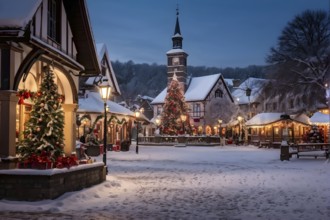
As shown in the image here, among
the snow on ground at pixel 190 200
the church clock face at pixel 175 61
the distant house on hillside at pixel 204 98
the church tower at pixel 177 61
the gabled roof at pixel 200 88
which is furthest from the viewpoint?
the church clock face at pixel 175 61

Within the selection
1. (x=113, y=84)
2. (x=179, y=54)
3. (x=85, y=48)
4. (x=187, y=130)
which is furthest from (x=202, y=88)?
(x=85, y=48)

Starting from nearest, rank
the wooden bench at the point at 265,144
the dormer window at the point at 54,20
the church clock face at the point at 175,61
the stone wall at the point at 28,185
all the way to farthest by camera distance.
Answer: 1. the stone wall at the point at 28,185
2. the dormer window at the point at 54,20
3. the wooden bench at the point at 265,144
4. the church clock face at the point at 175,61

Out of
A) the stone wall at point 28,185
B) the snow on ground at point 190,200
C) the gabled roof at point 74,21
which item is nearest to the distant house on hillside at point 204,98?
the gabled roof at point 74,21

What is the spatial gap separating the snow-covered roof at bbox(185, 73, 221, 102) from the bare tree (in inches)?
1411

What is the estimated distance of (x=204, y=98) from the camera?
7444cm

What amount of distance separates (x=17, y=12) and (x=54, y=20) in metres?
3.44

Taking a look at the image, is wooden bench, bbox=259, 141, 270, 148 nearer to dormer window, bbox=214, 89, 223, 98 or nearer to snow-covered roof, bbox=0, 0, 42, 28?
dormer window, bbox=214, 89, 223, 98

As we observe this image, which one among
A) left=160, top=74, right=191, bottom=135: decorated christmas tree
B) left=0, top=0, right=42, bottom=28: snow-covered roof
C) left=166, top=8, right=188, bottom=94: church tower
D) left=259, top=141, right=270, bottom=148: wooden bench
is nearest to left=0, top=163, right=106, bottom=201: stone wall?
left=0, top=0, right=42, bottom=28: snow-covered roof

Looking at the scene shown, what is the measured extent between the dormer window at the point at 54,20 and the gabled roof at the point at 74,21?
73 centimetres

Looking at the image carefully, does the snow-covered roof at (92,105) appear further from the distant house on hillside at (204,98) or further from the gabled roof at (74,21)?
the distant house on hillside at (204,98)

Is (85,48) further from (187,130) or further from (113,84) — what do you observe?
(187,130)

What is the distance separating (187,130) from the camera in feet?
198

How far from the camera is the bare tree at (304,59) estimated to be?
3556 centimetres

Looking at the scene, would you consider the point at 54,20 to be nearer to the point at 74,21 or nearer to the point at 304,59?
the point at 74,21
